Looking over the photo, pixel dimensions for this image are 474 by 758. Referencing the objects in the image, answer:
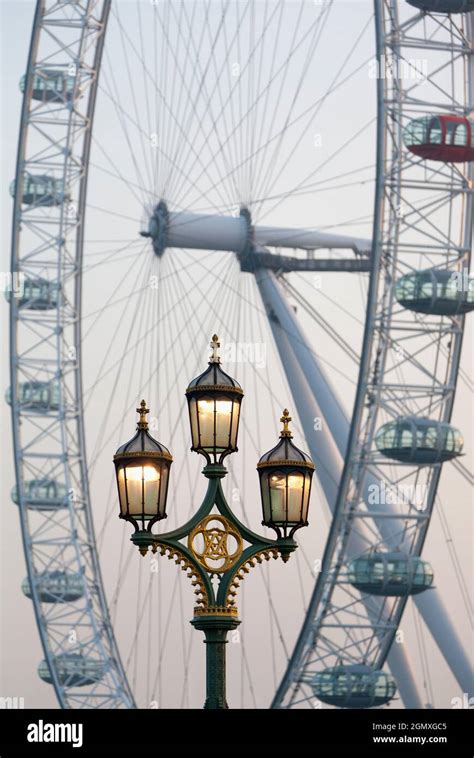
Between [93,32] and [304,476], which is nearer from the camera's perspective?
[304,476]

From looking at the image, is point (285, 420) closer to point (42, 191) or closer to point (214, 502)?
point (214, 502)

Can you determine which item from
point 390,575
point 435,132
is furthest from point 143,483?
point 390,575

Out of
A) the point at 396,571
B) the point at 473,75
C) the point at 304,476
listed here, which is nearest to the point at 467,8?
the point at 473,75

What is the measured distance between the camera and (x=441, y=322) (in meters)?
55.9

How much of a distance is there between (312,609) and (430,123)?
12365 mm

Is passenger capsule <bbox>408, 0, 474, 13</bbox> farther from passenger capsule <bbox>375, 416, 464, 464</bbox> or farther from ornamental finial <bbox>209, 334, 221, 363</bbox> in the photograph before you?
ornamental finial <bbox>209, 334, 221, 363</bbox>

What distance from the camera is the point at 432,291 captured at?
5378 centimetres

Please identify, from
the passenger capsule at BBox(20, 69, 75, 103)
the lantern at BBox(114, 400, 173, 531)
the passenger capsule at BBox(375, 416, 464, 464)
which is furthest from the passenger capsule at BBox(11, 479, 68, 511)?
the lantern at BBox(114, 400, 173, 531)

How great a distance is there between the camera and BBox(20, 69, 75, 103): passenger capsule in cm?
6412

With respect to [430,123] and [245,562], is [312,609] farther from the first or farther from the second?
[245,562]

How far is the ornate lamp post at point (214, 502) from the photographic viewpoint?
65.7ft

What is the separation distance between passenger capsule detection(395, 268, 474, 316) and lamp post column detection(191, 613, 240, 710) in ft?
112
